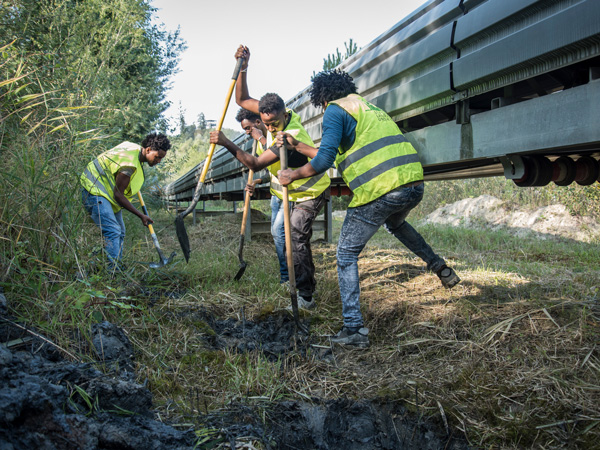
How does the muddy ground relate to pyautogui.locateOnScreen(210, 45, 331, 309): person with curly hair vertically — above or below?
below

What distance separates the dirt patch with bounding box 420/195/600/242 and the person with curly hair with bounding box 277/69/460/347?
585 cm

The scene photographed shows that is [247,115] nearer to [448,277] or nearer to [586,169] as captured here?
[448,277]

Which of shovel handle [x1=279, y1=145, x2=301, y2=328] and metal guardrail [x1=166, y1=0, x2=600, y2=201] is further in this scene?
shovel handle [x1=279, y1=145, x2=301, y2=328]

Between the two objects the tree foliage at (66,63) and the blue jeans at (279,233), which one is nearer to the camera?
the tree foliage at (66,63)

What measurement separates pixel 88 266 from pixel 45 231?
1.21 ft

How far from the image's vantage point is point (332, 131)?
2.74m

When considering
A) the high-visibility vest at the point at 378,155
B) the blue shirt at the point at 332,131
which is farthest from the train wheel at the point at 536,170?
the blue shirt at the point at 332,131

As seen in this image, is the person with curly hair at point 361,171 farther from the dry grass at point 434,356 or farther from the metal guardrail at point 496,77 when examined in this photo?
the dry grass at point 434,356

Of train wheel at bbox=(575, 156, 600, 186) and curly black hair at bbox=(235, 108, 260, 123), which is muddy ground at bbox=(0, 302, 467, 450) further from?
curly black hair at bbox=(235, 108, 260, 123)

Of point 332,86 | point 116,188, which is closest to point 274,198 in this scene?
point 116,188

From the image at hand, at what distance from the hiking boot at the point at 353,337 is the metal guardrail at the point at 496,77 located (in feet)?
4.01

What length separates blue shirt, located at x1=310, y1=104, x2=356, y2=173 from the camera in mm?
2740

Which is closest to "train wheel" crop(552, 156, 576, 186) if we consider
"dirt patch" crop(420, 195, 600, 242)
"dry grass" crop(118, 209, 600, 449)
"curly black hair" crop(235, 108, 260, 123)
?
"dry grass" crop(118, 209, 600, 449)

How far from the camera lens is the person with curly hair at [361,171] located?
106 inches
